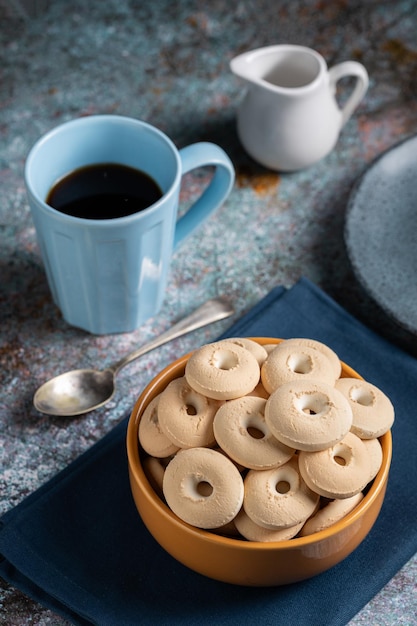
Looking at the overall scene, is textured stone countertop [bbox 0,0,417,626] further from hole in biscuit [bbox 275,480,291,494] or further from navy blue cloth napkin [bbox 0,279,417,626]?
hole in biscuit [bbox 275,480,291,494]

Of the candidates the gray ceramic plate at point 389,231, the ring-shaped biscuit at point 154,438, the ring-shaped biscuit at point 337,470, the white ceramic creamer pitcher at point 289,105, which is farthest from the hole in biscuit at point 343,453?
the white ceramic creamer pitcher at point 289,105

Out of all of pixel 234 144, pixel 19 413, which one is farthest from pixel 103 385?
pixel 234 144

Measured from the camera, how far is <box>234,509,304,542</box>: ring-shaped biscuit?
47 cm

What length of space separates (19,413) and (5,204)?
0.84 feet

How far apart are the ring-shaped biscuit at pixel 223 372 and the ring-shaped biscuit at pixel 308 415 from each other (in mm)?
24

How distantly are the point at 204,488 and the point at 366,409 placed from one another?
12 cm

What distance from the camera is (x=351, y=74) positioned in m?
0.80

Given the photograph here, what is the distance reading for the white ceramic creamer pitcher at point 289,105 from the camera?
77cm

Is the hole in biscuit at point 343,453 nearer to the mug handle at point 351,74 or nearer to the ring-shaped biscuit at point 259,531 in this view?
the ring-shaped biscuit at point 259,531

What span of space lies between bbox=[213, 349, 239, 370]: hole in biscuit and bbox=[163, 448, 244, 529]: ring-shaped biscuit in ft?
0.20

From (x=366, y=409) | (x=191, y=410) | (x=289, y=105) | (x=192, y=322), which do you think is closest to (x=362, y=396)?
(x=366, y=409)

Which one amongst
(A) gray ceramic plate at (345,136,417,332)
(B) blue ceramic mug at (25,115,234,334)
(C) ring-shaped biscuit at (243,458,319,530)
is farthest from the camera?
(A) gray ceramic plate at (345,136,417,332)

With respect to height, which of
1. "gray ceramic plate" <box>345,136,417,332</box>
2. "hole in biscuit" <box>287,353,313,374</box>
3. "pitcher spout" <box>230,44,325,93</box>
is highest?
"pitcher spout" <box>230,44,325,93</box>

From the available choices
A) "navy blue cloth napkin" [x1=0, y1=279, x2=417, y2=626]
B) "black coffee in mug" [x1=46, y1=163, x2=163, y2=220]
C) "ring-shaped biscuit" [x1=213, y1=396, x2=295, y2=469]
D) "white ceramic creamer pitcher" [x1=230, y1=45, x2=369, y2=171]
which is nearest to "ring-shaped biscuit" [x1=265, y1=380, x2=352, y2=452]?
"ring-shaped biscuit" [x1=213, y1=396, x2=295, y2=469]
